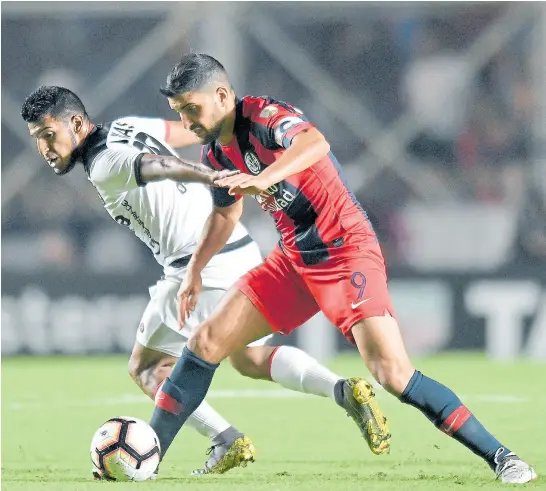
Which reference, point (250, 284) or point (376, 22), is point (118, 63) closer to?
point (376, 22)

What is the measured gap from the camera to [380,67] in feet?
46.9

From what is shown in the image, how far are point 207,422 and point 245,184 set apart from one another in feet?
5.70

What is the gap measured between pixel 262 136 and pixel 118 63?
9.39m

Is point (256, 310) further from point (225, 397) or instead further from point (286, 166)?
point (225, 397)

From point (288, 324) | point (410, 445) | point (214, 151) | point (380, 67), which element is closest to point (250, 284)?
point (288, 324)

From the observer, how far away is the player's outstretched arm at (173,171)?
544 cm

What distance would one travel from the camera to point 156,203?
675 centimetres

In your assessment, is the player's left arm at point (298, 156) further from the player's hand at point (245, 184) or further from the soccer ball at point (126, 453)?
the soccer ball at point (126, 453)

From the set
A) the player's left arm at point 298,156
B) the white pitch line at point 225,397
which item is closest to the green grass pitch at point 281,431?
the white pitch line at point 225,397

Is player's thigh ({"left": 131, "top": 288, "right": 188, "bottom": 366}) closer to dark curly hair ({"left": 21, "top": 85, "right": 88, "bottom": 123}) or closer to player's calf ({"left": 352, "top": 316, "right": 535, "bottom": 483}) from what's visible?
dark curly hair ({"left": 21, "top": 85, "right": 88, "bottom": 123})

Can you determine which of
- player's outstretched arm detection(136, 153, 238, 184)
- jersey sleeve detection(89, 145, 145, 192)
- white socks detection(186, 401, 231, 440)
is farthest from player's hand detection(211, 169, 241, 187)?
white socks detection(186, 401, 231, 440)

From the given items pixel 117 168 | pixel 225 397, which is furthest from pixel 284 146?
pixel 225 397

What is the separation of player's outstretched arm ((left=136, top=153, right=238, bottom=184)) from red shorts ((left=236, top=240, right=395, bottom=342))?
0.67m

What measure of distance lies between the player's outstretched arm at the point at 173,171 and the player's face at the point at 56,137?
0.54 meters
